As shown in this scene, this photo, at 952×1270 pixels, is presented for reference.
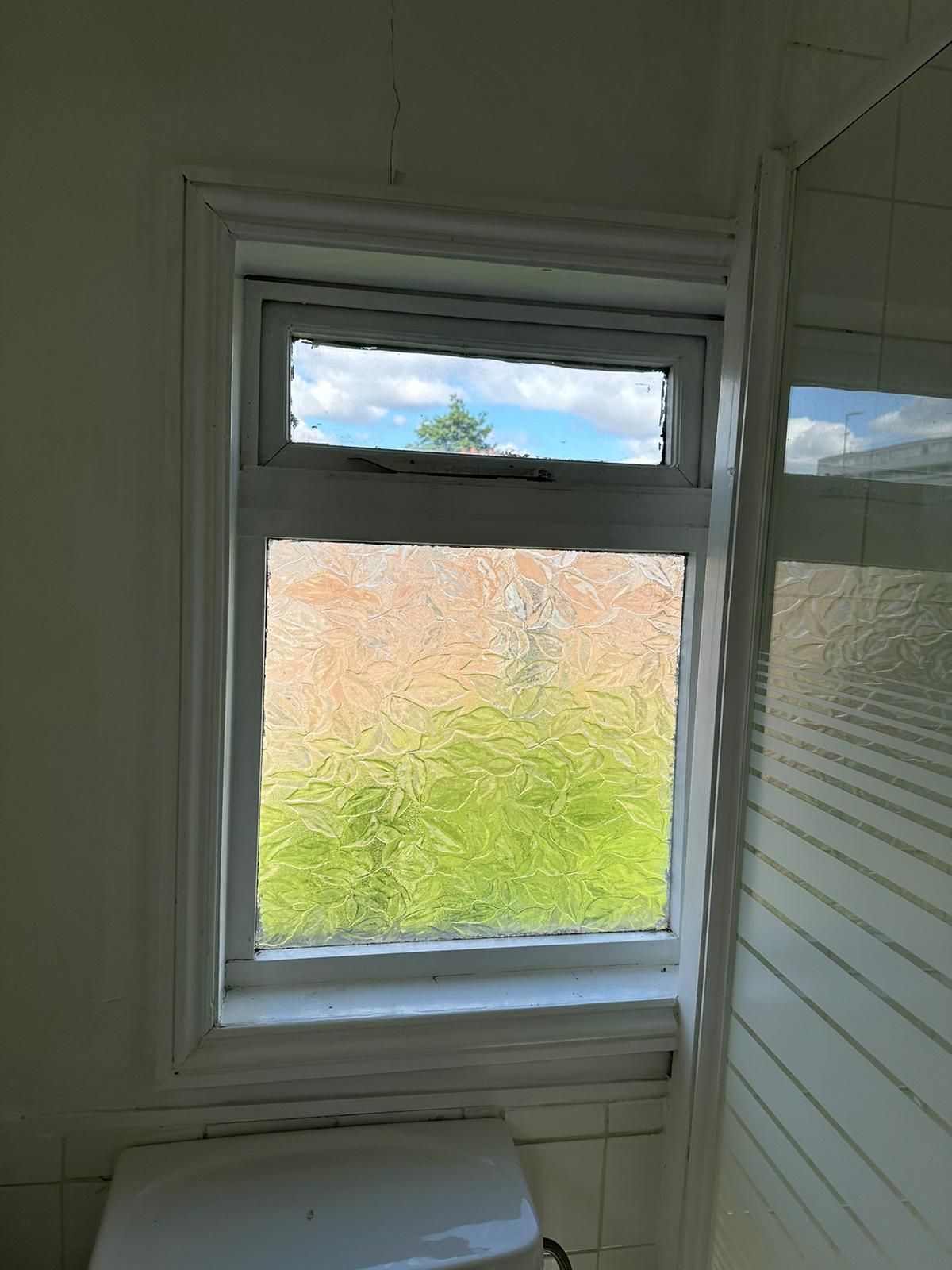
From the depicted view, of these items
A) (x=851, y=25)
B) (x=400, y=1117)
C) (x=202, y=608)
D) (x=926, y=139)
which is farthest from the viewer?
(x=400, y=1117)

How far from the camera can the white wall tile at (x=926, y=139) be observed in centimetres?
68

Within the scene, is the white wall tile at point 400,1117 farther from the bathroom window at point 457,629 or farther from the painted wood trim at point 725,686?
the painted wood trim at point 725,686

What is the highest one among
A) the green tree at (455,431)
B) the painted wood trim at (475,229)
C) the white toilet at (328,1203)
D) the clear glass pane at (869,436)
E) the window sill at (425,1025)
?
the painted wood trim at (475,229)

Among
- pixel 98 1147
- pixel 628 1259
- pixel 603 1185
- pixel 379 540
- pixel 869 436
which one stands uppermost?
pixel 869 436

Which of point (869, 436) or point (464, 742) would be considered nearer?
point (869, 436)

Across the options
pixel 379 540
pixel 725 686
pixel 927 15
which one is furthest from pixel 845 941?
pixel 927 15

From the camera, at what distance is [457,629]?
1126 millimetres

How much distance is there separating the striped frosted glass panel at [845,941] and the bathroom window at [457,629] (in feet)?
0.87

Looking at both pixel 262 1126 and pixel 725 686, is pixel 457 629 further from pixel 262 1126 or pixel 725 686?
pixel 262 1126

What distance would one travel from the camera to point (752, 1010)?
927mm

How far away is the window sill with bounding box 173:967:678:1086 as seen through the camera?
983 mm

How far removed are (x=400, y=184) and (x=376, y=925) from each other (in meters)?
0.87

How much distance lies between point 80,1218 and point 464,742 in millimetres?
685

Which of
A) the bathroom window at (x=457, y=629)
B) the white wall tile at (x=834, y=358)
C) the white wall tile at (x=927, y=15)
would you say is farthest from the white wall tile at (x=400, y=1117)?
the white wall tile at (x=927, y=15)
